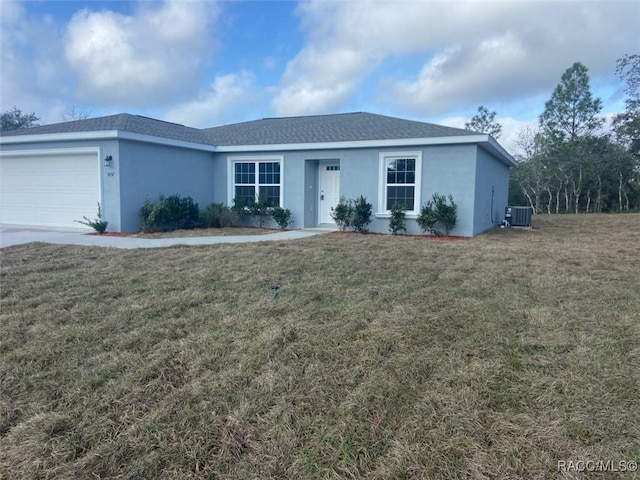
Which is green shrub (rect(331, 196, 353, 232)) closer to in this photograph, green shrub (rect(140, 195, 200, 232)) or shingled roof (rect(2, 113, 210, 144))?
green shrub (rect(140, 195, 200, 232))

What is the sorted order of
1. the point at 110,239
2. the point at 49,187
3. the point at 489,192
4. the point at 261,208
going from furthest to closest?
the point at 489,192, the point at 261,208, the point at 49,187, the point at 110,239

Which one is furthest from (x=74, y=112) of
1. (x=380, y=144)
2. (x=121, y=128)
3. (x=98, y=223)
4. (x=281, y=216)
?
(x=380, y=144)

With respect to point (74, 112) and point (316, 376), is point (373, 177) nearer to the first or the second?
point (316, 376)

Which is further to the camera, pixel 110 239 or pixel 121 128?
pixel 121 128

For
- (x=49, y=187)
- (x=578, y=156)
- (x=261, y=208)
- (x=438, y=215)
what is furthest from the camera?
(x=578, y=156)

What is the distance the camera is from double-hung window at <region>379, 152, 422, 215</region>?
39.4 feet

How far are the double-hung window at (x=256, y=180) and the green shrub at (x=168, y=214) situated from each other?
152 centimetres

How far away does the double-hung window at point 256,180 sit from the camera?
45.3ft

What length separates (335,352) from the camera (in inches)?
137

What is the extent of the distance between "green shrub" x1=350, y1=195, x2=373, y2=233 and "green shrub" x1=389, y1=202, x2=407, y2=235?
71cm

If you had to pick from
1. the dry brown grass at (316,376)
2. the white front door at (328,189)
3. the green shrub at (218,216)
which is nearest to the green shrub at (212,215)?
the green shrub at (218,216)

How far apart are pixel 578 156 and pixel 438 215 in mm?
20870

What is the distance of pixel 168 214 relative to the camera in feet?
39.8

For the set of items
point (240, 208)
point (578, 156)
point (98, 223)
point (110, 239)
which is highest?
point (578, 156)
